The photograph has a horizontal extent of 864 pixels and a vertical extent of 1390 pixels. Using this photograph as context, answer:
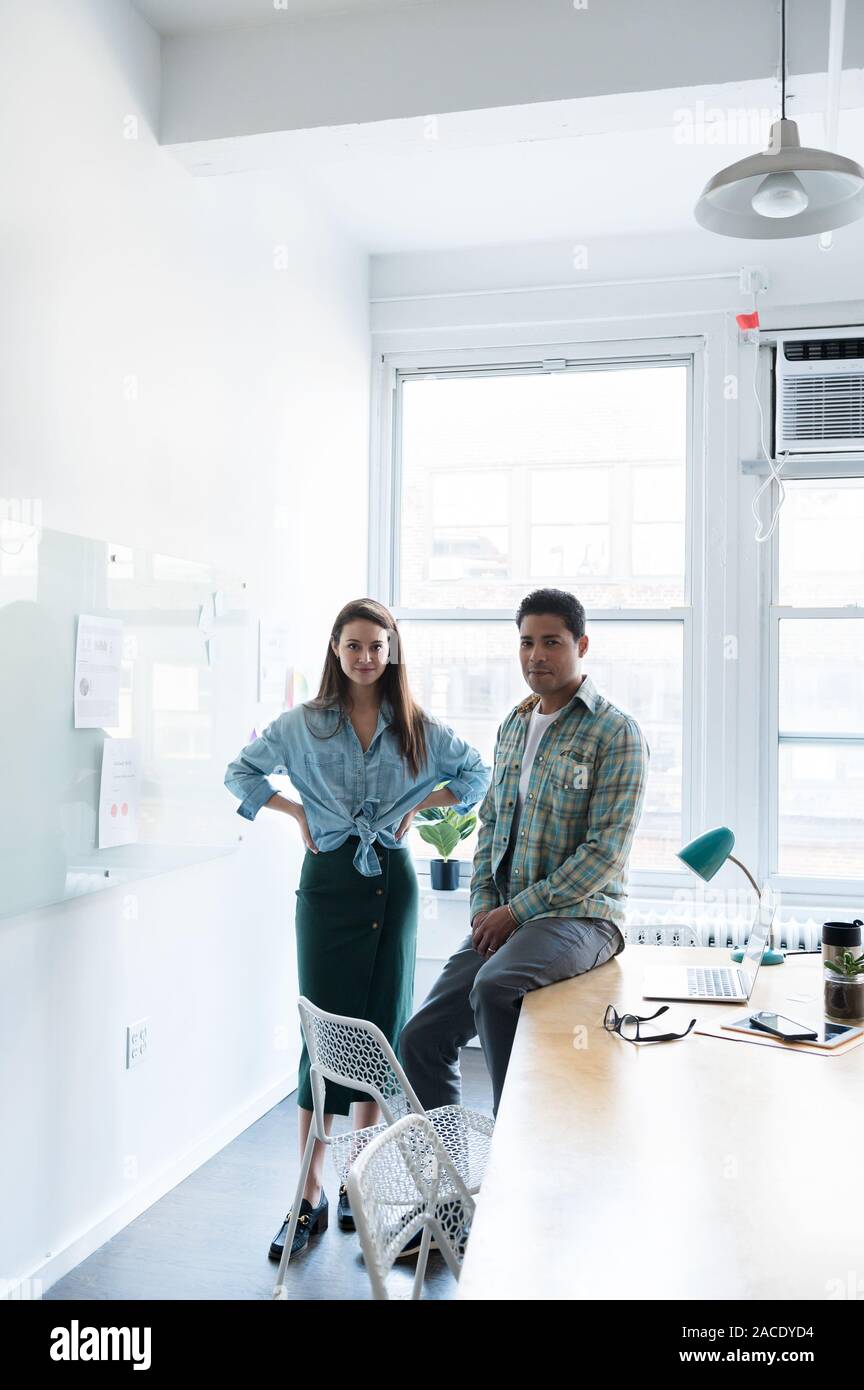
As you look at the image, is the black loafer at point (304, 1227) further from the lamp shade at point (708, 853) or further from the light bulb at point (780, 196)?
the light bulb at point (780, 196)

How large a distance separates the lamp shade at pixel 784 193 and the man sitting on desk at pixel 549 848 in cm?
91

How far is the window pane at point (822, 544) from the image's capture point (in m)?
4.03

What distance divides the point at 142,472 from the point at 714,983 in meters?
1.87

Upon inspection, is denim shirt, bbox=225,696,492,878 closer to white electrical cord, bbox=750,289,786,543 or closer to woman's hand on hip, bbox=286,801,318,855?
woman's hand on hip, bbox=286,801,318,855

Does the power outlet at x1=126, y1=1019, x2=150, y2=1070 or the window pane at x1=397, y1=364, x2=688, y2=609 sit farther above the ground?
the window pane at x1=397, y1=364, x2=688, y2=609

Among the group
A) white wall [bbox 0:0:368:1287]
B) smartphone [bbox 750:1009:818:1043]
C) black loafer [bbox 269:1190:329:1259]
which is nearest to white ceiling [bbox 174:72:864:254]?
white wall [bbox 0:0:368:1287]

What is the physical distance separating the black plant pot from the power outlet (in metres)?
1.60

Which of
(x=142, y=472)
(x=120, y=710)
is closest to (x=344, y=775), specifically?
(x=120, y=710)

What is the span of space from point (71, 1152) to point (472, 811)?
6.81ft

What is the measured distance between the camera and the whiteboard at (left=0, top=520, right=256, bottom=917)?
7.16 feet

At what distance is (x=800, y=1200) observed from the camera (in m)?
1.29

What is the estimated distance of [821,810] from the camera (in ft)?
13.2

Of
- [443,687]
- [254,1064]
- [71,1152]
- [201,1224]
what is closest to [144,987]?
[71,1152]
